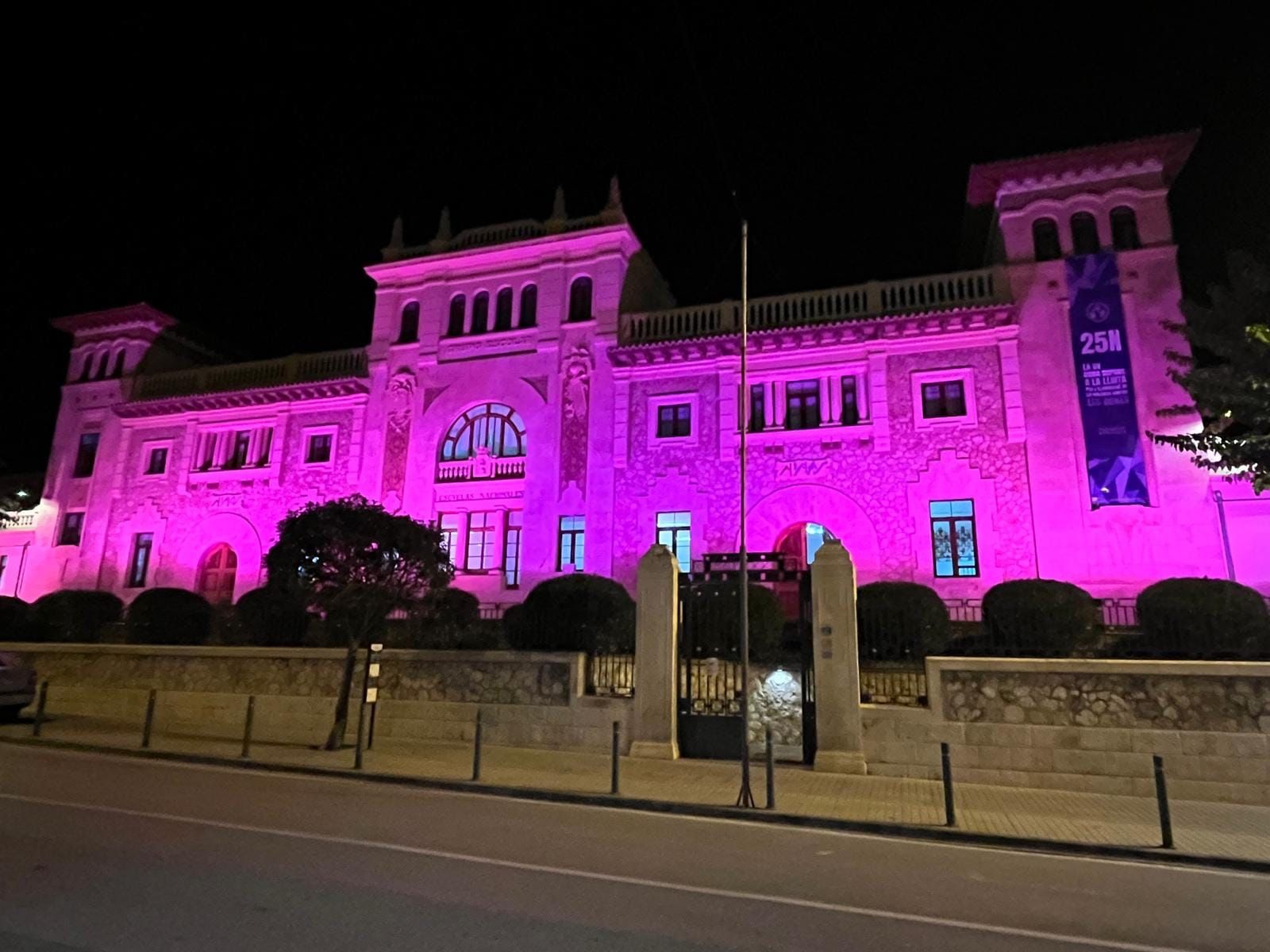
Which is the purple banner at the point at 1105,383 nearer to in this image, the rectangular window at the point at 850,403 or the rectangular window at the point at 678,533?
the rectangular window at the point at 850,403

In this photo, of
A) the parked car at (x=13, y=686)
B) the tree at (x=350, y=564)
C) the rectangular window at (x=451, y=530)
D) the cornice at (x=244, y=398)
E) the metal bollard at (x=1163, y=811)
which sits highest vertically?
the cornice at (x=244, y=398)

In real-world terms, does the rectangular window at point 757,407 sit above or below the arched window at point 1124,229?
below

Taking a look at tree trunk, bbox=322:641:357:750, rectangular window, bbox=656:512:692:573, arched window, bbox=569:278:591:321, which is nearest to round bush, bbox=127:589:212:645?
tree trunk, bbox=322:641:357:750

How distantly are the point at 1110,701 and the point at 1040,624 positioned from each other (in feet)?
7.47

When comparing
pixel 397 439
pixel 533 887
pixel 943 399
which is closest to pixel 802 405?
pixel 943 399

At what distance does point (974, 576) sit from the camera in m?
20.8

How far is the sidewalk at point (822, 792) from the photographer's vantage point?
354 inches

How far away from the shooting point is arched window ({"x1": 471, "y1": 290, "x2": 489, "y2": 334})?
27500 mm

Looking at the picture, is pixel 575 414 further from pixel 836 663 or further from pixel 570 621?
pixel 836 663

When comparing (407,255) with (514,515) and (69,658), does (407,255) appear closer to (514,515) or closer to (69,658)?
(514,515)

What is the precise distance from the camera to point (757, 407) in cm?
2375

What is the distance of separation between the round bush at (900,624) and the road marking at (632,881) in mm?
7849

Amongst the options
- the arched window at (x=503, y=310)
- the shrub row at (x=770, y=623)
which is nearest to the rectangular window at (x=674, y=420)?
the arched window at (x=503, y=310)

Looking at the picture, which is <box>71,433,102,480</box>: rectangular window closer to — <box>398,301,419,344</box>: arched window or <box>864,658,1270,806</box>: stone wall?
<box>398,301,419,344</box>: arched window
